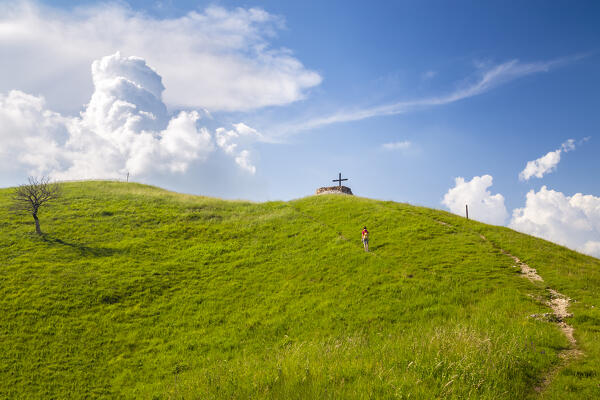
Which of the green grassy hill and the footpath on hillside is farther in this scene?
the footpath on hillside

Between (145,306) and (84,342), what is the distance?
4.36 meters

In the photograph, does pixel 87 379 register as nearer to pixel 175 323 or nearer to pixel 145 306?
pixel 175 323

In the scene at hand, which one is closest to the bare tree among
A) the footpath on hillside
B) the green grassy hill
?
the green grassy hill

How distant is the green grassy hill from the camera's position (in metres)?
8.82

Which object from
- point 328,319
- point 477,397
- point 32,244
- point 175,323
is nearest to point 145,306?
point 175,323

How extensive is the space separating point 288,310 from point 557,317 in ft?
47.2

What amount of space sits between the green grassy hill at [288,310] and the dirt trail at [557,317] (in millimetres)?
161

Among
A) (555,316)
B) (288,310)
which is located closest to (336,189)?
(288,310)

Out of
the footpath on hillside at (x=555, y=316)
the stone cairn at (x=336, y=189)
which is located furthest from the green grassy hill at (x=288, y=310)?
the stone cairn at (x=336, y=189)

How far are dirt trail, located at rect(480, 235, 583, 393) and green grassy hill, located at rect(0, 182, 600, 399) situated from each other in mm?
161

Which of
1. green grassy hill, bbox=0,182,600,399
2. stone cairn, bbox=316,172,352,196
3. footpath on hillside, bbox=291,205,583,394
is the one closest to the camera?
green grassy hill, bbox=0,182,600,399

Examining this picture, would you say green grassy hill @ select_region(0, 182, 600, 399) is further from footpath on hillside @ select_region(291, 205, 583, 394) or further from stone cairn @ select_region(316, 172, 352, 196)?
stone cairn @ select_region(316, 172, 352, 196)

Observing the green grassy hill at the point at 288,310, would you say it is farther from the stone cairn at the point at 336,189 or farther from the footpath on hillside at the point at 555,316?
the stone cairn at the point at 336,189

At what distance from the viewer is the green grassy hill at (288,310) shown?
8820 mm
